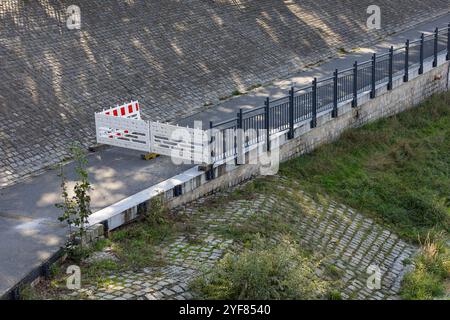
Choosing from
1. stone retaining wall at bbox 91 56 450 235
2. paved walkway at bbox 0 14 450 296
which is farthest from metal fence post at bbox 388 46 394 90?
paved walkway at bbox 0 14 450 296

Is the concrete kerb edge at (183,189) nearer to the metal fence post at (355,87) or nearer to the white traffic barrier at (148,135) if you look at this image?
the white traffic barrier at (148,135)

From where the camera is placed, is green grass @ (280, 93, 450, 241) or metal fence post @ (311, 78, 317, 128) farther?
metal fence post @ (311, 78, 317, 128)

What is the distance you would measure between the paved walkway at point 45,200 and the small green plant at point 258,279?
99.8 inches

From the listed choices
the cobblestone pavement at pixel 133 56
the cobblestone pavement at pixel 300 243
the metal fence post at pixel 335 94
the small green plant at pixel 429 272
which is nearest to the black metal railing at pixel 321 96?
the metal fence post at pixel 335 94

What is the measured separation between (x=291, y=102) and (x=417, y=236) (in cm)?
406

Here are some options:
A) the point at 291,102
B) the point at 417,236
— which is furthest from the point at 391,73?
the point at 417,236

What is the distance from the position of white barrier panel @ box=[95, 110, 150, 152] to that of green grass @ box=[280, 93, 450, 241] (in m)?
3.26

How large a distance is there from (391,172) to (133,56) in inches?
318

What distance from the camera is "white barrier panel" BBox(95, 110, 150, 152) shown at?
15.5 m

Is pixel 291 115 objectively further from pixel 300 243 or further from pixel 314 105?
pixel 300 243

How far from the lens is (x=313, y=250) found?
44.8 ft

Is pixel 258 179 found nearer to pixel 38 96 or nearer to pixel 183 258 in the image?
pixel 183 258

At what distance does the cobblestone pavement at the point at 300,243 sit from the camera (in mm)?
10945

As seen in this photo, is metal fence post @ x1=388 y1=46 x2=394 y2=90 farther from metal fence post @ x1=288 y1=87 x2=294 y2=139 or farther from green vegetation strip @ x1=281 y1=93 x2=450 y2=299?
metal fence post @ x1=288 y1=87 x2=294 y2=139
